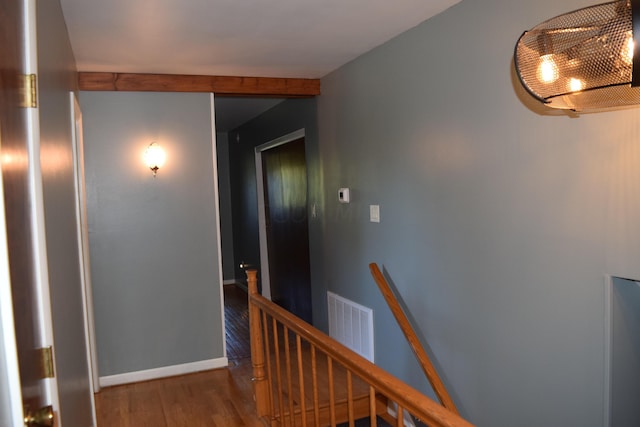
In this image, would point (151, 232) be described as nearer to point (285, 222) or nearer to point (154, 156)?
point (154, 156)

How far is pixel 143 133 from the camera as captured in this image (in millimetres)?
3838

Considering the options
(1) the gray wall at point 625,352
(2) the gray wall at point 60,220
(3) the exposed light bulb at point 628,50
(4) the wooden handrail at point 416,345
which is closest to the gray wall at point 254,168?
(4) the wooden handrail at point 416,345

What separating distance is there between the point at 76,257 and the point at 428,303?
1.95 metres

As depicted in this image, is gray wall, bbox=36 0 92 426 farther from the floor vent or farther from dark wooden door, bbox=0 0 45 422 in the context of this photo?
the floor vent

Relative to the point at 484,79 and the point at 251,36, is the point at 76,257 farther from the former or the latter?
the point at 484,79

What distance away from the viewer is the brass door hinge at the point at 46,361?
133 centimetres

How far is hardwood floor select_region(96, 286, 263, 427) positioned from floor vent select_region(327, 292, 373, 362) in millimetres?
827

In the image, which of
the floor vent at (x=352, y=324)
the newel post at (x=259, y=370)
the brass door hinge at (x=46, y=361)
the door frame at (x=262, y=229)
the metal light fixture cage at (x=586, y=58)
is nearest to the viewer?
the metal light fixture cage at (x=586, y=58)

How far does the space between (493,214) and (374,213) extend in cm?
116

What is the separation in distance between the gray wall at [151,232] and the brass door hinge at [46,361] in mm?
2568

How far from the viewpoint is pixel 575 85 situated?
4.54 ft

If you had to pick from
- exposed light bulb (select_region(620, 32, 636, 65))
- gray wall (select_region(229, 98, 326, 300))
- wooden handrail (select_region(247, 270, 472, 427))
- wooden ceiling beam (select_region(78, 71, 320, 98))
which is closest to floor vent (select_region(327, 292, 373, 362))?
gray wall (select_region(229, 98, 326, 300))

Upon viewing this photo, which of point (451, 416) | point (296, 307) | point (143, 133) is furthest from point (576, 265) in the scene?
point (296, 307)

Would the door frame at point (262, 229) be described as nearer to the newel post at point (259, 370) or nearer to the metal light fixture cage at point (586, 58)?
the newel post at point (259, 370)
